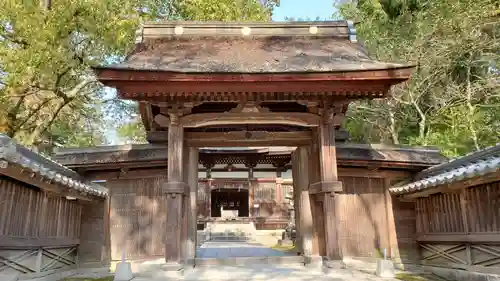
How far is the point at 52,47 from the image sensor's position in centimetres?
1236

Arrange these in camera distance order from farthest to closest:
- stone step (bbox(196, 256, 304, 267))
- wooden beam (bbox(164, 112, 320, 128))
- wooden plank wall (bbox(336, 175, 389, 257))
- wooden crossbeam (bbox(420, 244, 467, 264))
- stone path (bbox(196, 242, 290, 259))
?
1. stone path (bbox(196, 242, 290, 259))
2. wooden plank wall (bbox(336, 175, 389, 257))
3. stone step (bbox(196, 256, 304, 267))
4. wooden beam (bbox(164, 112, 320, 128))
5. wooden crossbeam (bbox(420, 244, 467, 264))

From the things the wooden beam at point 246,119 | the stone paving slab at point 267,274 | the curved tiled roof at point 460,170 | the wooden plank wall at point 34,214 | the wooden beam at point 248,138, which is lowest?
the stone paving slab at point 267,274

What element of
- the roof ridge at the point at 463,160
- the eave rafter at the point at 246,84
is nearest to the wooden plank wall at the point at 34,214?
the eave rafter at the point at 246,84

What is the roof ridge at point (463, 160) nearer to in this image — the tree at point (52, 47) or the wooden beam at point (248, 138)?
the wooden beam at point (248, 138)

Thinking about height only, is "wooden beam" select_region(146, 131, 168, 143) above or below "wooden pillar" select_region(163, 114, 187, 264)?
above

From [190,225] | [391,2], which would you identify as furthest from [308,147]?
[391,2]

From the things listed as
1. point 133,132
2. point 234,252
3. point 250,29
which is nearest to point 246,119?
point 250,29

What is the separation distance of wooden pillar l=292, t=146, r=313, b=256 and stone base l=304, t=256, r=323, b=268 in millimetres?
235

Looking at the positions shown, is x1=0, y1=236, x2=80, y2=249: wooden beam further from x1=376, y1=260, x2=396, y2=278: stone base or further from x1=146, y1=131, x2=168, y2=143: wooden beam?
x1=376, y1=260, x2=396, y2=278: stone base

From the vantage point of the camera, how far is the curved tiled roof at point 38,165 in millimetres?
5207

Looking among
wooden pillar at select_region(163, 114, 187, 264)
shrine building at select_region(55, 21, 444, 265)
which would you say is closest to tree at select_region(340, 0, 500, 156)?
shrine building at select_region(55, 21, 444, 265)

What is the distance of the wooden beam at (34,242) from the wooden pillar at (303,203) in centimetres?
536

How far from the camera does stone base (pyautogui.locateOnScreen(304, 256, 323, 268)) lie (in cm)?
779

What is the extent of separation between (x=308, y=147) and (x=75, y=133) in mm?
18063
